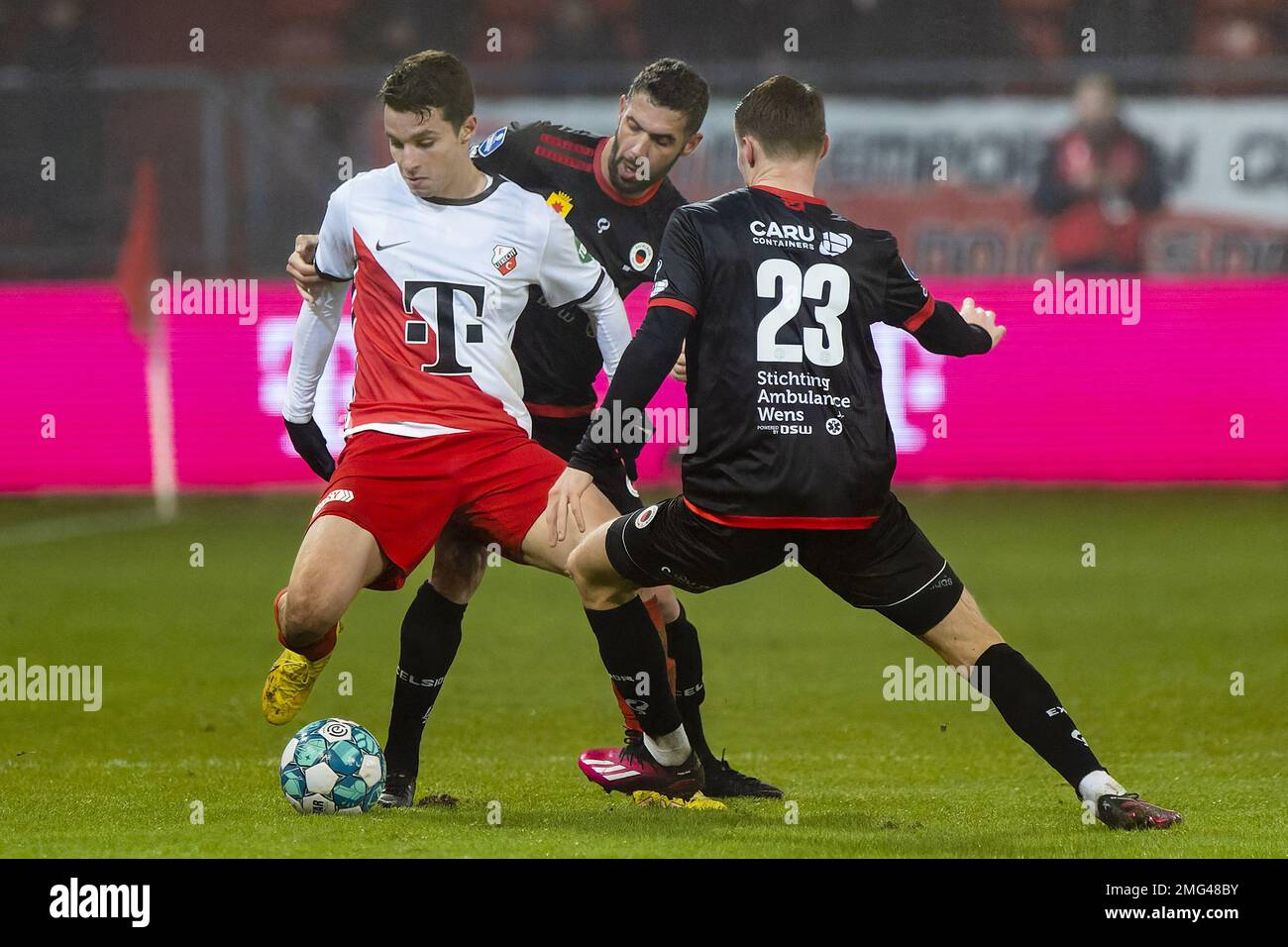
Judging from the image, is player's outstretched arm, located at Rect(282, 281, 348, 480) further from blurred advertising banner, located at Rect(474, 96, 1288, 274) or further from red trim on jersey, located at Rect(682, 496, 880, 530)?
blurred advertising banner, located at Rect(474, 96, 1288, 274)

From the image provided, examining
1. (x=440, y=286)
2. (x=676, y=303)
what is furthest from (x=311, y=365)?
(x=676, y=303)

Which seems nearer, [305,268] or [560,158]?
[305,268]

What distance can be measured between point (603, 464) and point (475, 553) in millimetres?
956

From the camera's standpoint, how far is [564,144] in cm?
636

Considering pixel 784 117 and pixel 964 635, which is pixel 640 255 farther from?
pixel 964 635

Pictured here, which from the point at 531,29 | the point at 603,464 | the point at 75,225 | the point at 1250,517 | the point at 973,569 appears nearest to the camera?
the point at 603,464

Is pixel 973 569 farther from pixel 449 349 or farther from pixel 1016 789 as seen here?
pixel 449 349

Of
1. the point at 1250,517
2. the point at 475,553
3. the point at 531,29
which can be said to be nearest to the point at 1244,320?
the point at 1250,517

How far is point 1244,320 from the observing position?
13742 millimetres

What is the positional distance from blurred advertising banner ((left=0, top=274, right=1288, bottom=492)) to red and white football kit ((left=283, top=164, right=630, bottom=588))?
7847 mm

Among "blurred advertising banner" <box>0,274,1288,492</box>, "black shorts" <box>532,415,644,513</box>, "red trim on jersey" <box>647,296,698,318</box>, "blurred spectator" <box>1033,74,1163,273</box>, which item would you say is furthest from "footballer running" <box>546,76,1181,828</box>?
"blurred spectator" <box>1033,74,1163,273</box>

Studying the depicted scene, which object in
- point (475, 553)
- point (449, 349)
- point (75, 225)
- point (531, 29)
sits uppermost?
point (531, 29)

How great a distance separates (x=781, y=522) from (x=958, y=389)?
9.24 m

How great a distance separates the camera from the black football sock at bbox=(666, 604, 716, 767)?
6062 mm
